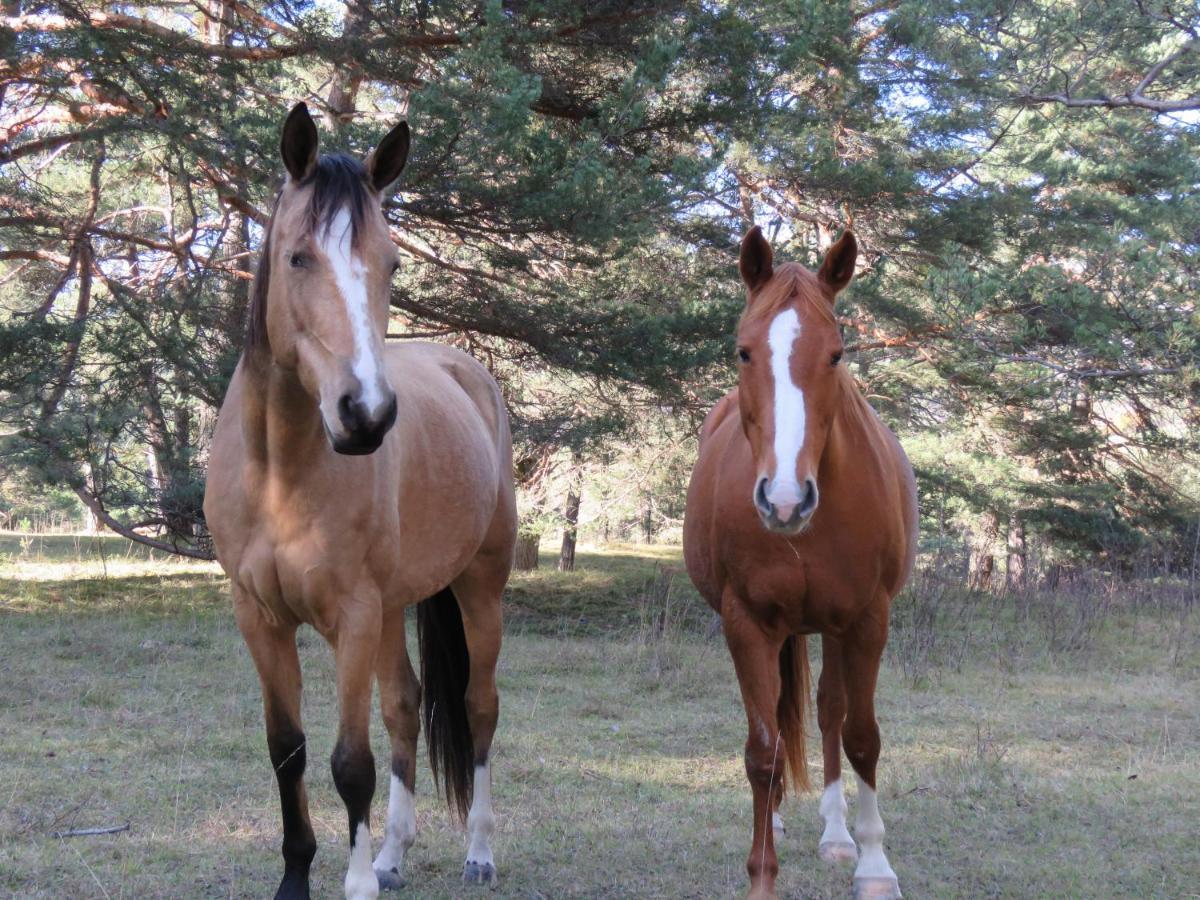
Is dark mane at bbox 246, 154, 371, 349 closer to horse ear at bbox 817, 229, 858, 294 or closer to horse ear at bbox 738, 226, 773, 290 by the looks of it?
horse ear at bbox 738, 226, 773, 290

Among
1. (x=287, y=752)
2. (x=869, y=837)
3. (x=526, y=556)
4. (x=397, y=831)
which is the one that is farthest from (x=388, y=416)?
(x=526, y=556)

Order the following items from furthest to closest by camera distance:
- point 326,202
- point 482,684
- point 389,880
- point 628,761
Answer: point 628,761 < point 482,684 < point 389,880 < point 326,202

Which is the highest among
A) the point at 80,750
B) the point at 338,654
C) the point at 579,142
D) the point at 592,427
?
the point at 579,142

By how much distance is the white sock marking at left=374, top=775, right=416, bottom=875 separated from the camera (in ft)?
12.5

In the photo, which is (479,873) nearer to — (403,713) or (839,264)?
(403,713)

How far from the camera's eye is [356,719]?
309 centimetres

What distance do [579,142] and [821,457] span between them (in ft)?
18.6

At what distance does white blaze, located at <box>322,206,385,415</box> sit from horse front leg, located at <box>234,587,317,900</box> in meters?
A: 1.02

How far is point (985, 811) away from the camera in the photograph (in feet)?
15.0

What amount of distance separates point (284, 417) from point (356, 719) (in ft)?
3.05

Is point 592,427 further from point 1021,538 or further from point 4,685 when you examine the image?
point 1021,538

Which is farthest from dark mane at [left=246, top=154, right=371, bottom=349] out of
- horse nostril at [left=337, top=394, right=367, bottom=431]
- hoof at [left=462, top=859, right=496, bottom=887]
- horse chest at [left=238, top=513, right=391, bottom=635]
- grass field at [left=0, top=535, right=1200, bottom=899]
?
hoof at [left=462, top=859, right=496, bottom=887]

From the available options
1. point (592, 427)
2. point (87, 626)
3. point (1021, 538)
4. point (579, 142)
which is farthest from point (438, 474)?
point (1021, 538)

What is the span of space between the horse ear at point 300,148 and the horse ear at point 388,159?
0.58 ft
